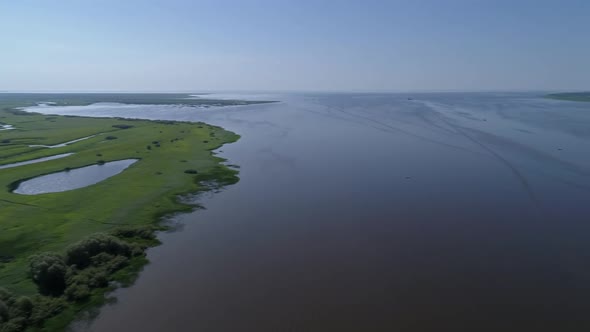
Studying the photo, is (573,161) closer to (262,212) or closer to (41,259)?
(262,212)

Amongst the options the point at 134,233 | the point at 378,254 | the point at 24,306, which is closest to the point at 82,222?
the point at 134,233

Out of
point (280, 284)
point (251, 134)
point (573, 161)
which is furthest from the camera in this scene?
point (251, 134)

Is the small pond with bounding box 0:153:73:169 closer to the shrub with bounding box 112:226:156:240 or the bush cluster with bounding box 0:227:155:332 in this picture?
the shrub with bounding box 112:226:156:240

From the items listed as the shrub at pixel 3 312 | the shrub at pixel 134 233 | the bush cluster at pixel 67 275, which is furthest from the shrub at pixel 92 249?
the shrub at pixel 3 312

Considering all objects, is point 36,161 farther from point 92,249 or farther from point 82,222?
point 92,249

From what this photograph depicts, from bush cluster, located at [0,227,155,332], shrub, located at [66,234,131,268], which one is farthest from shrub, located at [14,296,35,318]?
shrub, located at [66,234,131,268]

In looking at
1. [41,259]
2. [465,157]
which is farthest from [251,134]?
[41,259]
